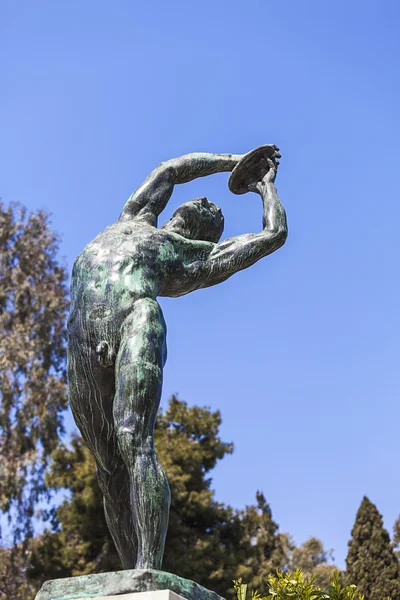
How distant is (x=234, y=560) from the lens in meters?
19.0

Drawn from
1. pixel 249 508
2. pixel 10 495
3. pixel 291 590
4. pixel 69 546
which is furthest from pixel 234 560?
pixel 291 590

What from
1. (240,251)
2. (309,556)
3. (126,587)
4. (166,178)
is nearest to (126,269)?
(240,251)

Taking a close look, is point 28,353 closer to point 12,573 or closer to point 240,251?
point 12,573

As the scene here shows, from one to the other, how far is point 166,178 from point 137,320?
1230 mm

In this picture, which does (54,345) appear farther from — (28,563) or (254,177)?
(254,177)

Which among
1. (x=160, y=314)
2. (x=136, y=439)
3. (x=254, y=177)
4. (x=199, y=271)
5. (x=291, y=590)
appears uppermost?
(x=254, y=177)

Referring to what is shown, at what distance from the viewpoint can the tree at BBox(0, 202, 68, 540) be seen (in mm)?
20359

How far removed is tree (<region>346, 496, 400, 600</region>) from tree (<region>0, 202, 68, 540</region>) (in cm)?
734

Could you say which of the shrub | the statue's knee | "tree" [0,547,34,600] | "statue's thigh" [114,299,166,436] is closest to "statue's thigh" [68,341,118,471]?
"statue's thigh" [114,299,166,436]

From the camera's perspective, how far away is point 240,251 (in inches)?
196

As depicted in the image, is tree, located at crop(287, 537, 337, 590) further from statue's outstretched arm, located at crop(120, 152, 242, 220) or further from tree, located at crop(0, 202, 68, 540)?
statue's outstretched arm, located at crop(120, 152, 242, 220)

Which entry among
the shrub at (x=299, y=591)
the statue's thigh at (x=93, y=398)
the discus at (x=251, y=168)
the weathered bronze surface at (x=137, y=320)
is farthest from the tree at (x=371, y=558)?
the statue's thigh at (x=93, y=398)

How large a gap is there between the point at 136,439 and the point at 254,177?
227 cm

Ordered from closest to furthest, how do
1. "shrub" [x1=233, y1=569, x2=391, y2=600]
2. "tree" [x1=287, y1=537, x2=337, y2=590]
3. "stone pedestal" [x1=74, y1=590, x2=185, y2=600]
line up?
1. "stone pedestal" [x1=74, y1=590, x2=185, y2=600]
2. "shrub" [x1=233, y1=569, x2=391, y2=600]
3. "tree" [x1=287, y1=537, x2=337, y2=590]
